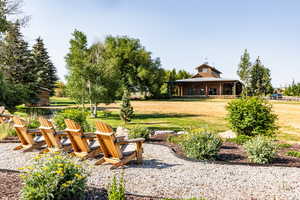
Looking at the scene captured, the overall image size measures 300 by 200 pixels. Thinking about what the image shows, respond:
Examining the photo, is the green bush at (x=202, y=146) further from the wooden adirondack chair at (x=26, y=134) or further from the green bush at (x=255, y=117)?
the wooden adirondack chair at (x=26, y=134)

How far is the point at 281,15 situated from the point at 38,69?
1228 inches

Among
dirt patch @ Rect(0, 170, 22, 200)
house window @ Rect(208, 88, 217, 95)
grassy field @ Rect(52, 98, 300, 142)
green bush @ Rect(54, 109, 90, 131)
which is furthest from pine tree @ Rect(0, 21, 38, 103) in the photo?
house window @ Rect(208, 88, 217, 95)

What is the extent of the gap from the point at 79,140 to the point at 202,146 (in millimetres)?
2967

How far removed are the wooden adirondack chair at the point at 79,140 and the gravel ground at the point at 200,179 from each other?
0.24m

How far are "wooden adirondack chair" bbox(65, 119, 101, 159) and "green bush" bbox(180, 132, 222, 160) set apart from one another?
2324 millimetres

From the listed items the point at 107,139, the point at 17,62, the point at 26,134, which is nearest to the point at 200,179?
the point at 107,139

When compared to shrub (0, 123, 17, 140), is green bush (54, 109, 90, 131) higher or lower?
higher

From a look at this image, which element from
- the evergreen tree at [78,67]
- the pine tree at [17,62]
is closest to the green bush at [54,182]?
the evergreen tree at [78,67]

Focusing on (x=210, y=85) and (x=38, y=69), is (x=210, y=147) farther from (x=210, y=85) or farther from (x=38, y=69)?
(x=210, y=85)

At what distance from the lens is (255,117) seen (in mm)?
7871

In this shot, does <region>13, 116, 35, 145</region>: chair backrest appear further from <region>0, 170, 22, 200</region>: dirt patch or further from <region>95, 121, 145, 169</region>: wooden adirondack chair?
<region>95, 121, 145, 169</region>: wooden adirondack chair

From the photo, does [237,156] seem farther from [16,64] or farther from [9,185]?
[16,64]

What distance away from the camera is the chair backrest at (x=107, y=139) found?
463 cm

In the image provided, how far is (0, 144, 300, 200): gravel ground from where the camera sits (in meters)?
3.64
